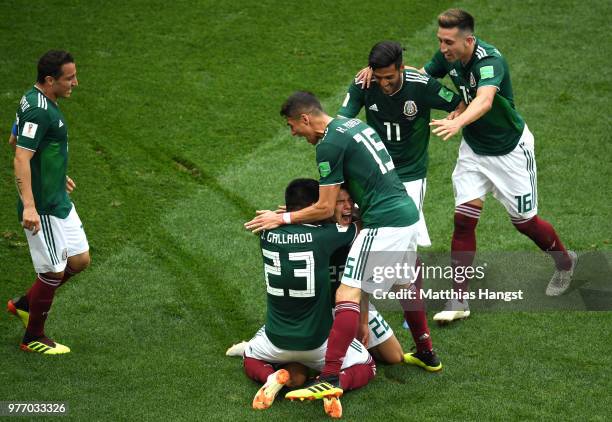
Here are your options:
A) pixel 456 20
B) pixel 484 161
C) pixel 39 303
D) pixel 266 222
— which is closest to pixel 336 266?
pixel 266 222

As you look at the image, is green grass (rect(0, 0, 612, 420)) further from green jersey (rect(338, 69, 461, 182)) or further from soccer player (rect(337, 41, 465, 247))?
green jersey (rect(338, 69, 461, 182))

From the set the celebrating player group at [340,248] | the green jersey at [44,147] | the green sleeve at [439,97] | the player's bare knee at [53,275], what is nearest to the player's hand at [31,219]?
the green jersey at [44,147]

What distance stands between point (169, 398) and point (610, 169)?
582 centimetres

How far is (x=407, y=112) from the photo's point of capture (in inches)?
288

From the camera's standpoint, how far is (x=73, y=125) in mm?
10883

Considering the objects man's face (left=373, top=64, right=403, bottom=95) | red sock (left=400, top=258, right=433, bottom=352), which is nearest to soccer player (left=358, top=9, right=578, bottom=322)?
man's face (left=373, top=64, right=403, bottom=95)

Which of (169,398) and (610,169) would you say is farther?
(610,169)

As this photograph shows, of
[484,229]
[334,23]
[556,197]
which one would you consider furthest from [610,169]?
[334,23]

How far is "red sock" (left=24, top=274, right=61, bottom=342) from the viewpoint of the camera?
6945 mm

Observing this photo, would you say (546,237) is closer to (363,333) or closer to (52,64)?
(363,333)

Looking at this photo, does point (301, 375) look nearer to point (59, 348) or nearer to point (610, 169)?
point (59, 348)

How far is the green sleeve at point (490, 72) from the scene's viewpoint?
709cm

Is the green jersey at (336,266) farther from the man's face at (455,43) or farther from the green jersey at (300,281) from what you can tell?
the man's face at (455,43)

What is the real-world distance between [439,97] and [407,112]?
0.92 feet
